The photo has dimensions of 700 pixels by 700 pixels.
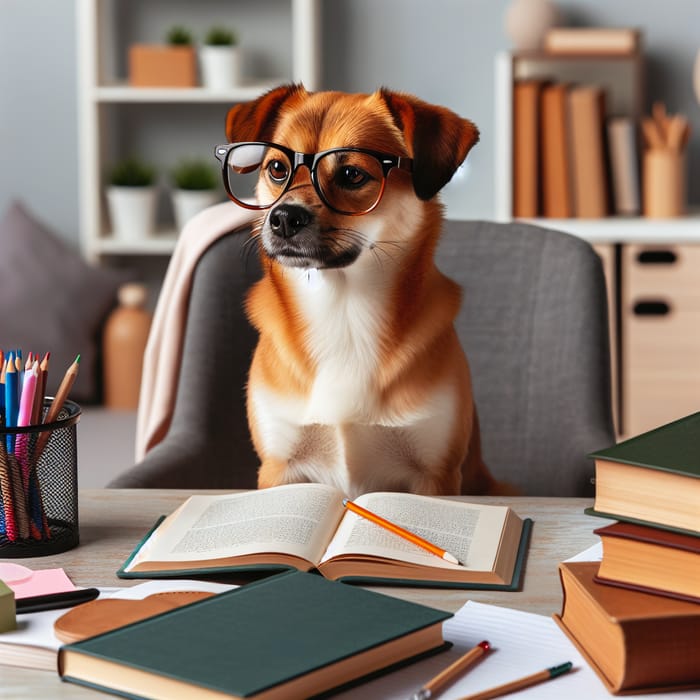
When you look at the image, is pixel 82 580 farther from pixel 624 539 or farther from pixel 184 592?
pixel 624 539

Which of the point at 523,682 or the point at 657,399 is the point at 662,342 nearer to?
the point at 657,399

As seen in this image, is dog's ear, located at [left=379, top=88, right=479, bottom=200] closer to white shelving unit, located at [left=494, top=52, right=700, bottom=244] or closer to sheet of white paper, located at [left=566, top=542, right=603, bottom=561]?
sheet of white paper, located at [left=566, top=542, right=603, bottom=561]

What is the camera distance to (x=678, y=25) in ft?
10.9

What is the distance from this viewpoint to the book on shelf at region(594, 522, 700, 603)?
0.72m

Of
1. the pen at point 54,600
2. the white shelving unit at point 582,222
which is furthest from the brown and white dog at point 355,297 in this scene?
the white shelving unit at point 582,222

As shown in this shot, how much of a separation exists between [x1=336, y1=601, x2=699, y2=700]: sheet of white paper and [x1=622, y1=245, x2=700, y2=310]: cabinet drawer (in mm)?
2256

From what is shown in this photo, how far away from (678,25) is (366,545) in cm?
283

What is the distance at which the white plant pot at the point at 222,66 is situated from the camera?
3090 mm

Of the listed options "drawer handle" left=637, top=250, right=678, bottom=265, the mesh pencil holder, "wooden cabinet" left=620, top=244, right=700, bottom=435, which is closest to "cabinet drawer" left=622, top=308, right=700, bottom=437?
"wooden cabinet" left=620, top=244, right=700, bottom=435

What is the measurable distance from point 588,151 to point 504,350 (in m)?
1.48

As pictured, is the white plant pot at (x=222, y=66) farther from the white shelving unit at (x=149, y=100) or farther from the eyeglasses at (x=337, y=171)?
the eyeglasses at (x=337, y=171)

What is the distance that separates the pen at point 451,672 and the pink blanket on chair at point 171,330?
0.92 m

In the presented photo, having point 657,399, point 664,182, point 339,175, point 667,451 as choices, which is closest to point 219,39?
point 664,182

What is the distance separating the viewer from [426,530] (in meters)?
0.98
